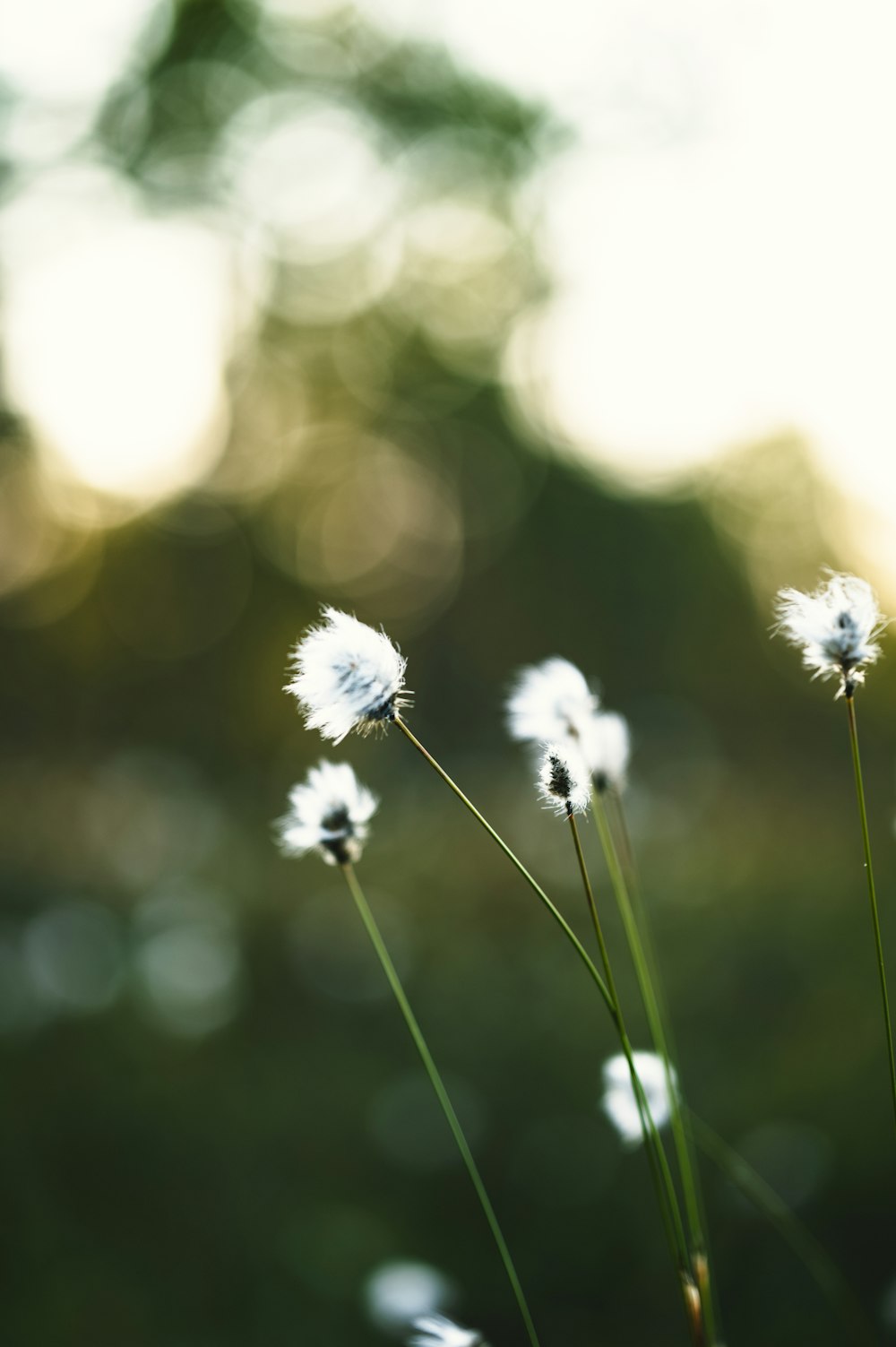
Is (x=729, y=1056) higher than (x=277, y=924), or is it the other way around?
(x=277, y=924)

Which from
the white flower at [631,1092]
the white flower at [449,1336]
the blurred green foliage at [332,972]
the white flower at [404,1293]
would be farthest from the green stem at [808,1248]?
the white flower at [449,1336]

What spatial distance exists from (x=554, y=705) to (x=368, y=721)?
0.37 metres

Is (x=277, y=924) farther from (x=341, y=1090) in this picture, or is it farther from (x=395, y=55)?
(x=395, y=55)

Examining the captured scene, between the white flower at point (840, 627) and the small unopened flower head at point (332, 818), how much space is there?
0.52 meters

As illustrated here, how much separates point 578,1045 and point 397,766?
17.0ft

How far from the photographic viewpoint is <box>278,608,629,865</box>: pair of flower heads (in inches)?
43.8

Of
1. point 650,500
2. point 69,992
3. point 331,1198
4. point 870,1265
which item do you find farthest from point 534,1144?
point 650,500

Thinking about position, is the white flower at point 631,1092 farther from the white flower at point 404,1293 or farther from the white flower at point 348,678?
the white flower at point 404,1293

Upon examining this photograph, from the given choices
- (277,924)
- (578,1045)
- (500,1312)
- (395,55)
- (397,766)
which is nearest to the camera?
(500,1312)

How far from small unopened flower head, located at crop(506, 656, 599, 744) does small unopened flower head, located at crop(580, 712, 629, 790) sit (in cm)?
3

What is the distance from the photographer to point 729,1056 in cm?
337

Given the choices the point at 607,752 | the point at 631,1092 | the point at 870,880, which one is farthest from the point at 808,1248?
the point at 870,880

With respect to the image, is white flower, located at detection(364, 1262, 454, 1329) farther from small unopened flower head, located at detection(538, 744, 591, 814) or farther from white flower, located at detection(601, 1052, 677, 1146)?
small unopened flower head, located at detection(538, 744, 591, 814)

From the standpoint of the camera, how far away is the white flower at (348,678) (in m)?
1.11
